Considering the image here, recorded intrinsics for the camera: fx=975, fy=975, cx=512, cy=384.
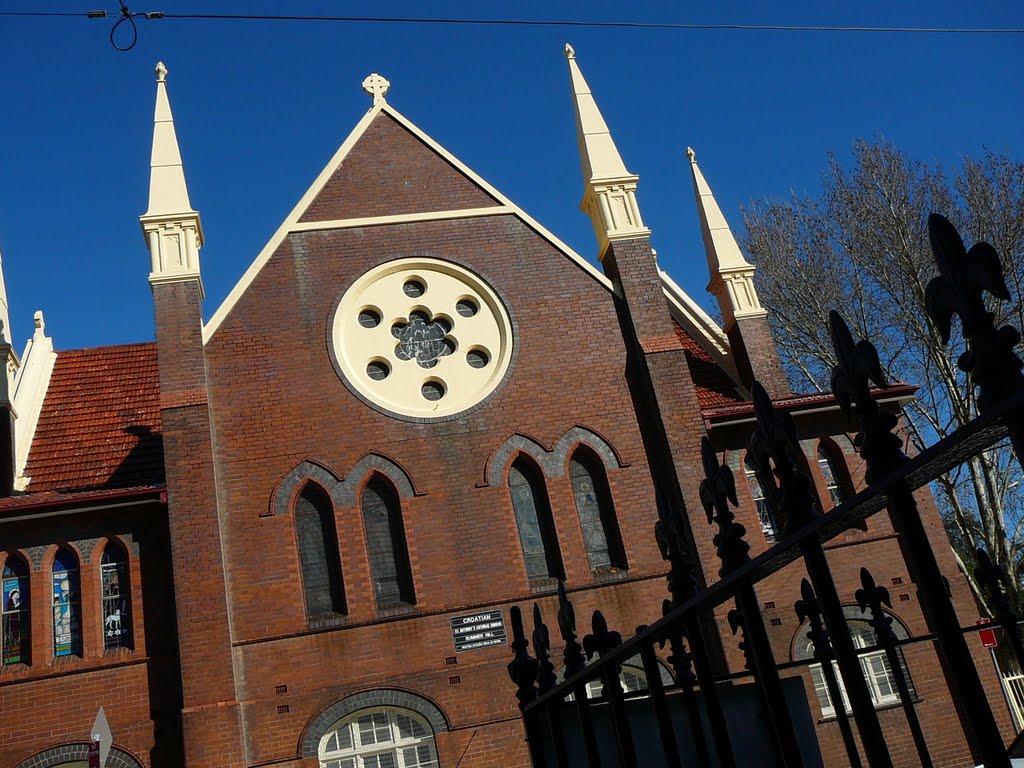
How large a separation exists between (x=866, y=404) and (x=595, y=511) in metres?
13.3

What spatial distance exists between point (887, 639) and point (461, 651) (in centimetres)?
1098

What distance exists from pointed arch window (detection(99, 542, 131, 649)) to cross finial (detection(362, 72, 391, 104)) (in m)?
9.68

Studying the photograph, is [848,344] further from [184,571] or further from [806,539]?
[184,571]

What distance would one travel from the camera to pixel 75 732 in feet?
43.3

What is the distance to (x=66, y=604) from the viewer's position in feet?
46.1

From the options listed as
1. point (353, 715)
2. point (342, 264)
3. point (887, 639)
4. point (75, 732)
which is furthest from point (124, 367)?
point (887, 639)

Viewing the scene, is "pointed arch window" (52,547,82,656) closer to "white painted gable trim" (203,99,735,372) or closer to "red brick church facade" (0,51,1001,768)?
"red brick church facade" (0,51,1001,768)

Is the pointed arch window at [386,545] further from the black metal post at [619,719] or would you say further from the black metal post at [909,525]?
the black metal post at [909,525]

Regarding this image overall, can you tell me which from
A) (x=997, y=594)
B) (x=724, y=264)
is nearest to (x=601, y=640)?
(x=997, y=594)

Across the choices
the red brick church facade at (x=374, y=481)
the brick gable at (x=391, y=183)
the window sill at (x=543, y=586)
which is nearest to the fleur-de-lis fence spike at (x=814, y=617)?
the red brick church facade at (x=374, y=481)

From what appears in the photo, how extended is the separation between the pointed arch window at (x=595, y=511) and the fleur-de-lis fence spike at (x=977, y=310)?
43.3ft

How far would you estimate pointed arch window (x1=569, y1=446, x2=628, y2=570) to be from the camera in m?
15.3

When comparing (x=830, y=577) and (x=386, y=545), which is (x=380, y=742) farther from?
(x=830, y=577)

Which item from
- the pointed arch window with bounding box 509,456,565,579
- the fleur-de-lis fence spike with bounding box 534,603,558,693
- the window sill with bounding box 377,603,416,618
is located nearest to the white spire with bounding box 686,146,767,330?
the pointed arch window with bounding box 509,456,565,579
